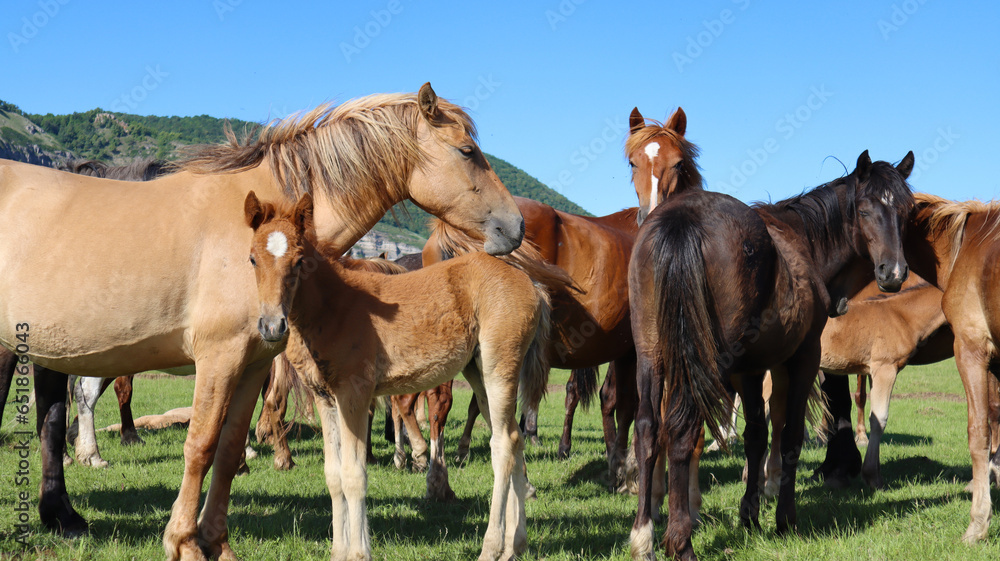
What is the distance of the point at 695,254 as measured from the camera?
3.94 meters

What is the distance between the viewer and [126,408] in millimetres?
8523

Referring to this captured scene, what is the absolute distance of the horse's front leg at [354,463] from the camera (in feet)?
12.5

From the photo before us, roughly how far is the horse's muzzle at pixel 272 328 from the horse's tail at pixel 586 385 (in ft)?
20.9

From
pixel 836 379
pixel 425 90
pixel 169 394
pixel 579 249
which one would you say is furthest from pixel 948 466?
pixel 169 394

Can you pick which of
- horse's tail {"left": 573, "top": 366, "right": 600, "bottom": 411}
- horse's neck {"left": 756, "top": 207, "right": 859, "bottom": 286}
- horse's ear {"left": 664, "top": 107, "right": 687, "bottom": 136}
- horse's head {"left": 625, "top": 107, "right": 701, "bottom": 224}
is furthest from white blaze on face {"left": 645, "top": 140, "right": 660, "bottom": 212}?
horse's tail {"left": 573, "top": 366, "right": 600, "bottom": 411}

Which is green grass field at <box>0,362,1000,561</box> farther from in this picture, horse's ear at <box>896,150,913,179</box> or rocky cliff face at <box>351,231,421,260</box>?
rocky cliff face at <box>351,231,421,260</box>

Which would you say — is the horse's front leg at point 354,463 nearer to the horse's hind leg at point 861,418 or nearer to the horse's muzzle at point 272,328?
the horse's muzzle at point 272,328

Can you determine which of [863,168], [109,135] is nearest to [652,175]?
[863,168]

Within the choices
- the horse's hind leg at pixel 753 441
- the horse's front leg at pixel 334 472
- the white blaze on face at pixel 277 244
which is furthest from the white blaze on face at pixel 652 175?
the white blaze on face at pixel 277 244

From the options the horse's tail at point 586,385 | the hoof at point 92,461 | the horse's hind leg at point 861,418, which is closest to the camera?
the hoof at point 92,461

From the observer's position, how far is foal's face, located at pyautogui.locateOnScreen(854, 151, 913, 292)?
4930mm

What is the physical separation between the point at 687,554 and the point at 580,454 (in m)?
5.06

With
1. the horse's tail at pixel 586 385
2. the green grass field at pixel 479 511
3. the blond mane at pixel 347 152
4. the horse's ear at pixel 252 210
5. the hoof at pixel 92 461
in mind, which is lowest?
the green grass field at pixel 479 511

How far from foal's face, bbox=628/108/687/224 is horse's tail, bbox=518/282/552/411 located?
153 centimetres
